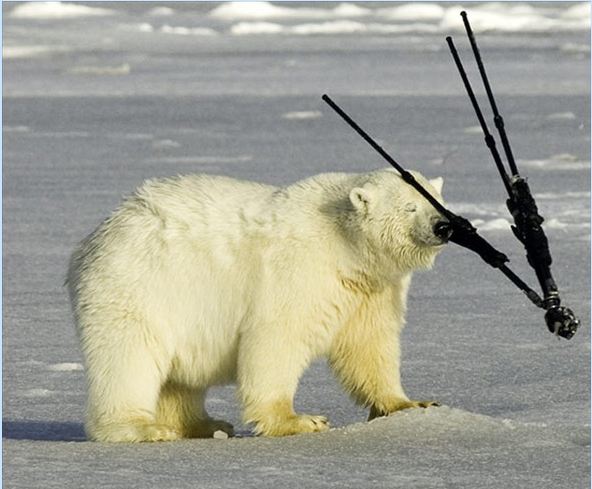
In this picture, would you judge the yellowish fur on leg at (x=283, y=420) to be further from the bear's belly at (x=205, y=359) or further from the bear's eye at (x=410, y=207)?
the bear's eye at (x=410, y=207)

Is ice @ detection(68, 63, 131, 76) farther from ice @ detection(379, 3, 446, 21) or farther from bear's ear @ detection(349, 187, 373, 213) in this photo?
bear's ear @ detection(349, 187, 373, 213)

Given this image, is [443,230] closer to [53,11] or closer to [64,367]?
[64,367]

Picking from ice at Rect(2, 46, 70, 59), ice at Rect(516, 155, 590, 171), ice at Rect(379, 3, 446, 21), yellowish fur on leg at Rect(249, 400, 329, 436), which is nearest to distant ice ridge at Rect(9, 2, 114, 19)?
ice at Rect(379, 3, 446, 21)

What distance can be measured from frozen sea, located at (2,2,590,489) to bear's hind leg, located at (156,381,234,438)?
0.22m

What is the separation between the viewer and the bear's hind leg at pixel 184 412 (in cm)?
413

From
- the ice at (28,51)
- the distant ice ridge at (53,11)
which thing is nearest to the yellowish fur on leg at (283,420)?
the ice at (28,51)

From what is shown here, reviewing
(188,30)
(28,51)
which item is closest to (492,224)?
(28,51)

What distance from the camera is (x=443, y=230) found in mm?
3807

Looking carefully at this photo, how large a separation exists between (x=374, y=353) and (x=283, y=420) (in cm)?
36

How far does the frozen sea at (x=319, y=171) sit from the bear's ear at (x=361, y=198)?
0.56 metres

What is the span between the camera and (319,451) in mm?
3568

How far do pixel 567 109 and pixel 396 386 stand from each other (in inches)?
376

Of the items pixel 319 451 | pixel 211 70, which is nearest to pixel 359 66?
pixel 211 70

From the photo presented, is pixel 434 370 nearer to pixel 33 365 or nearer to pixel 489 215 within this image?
pixel 33 365
